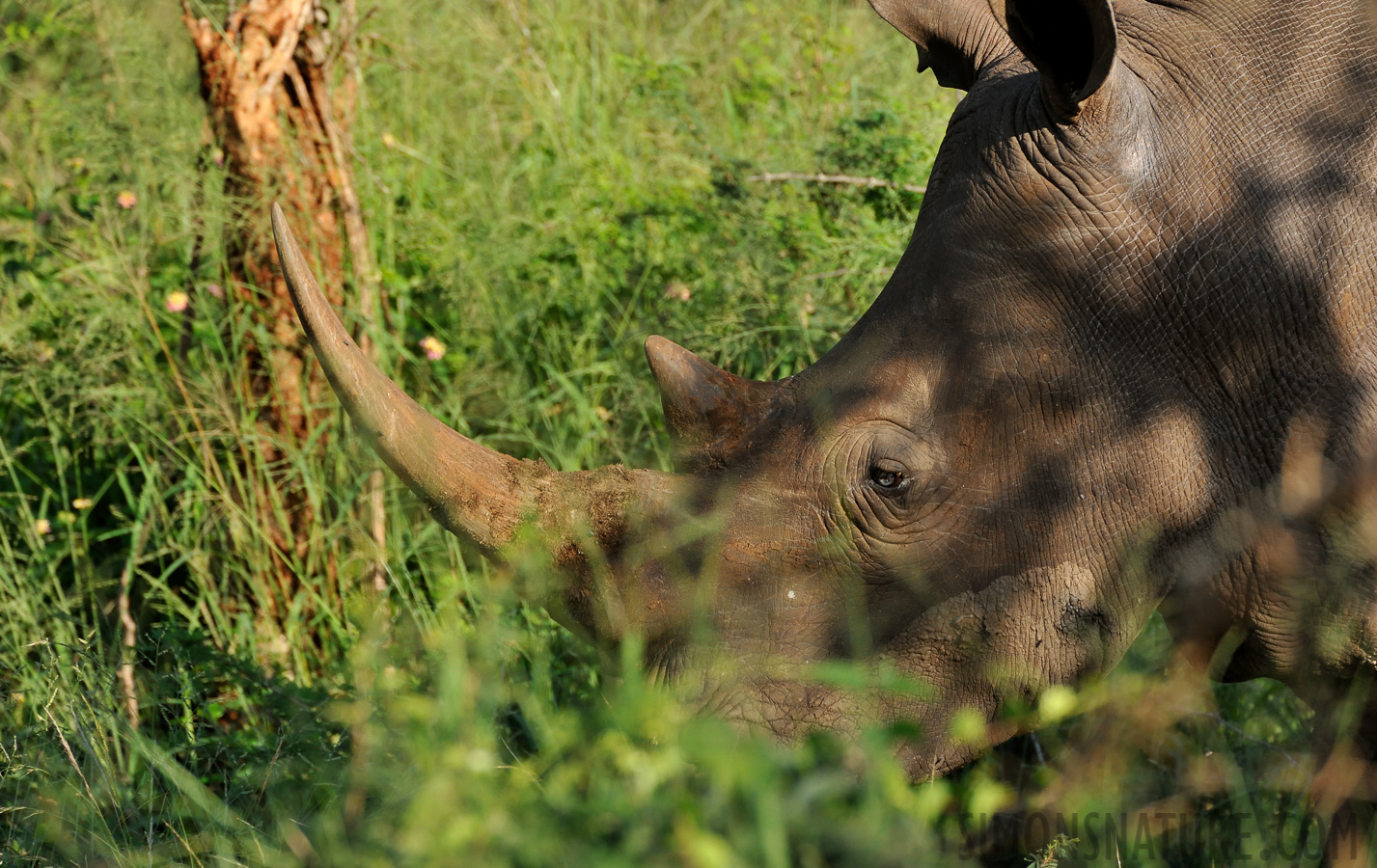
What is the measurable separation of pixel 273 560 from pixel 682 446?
2053 mm

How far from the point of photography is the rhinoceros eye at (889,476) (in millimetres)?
2711

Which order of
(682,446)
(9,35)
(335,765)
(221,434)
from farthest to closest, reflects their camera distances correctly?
(9,35)
(221,434)
(335,765)
(682,446)

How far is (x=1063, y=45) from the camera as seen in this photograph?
2.64 m

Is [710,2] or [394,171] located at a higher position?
[710,2]

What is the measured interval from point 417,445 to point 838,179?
2.55m

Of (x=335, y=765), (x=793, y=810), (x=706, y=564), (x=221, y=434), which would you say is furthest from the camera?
(x=221, y=434)

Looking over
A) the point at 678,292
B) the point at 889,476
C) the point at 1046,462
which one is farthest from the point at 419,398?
the point at 1046,462

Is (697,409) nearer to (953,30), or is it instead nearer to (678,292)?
(953,30)

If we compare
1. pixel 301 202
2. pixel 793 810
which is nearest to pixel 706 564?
pixel 793 810

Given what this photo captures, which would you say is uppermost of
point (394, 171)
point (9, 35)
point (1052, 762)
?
point (9, 35)

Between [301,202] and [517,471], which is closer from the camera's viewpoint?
[517,471]

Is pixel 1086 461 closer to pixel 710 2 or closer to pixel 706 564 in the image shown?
pixel 706 564

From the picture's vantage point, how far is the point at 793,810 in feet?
4.94

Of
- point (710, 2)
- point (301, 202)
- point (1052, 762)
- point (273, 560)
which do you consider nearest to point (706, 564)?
point (1052, 762)
